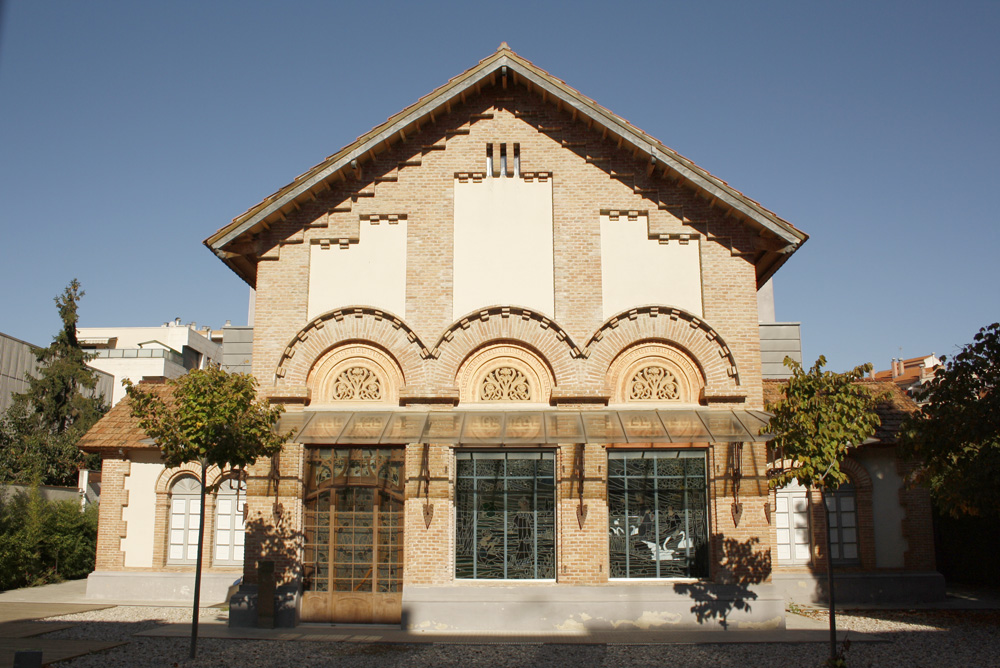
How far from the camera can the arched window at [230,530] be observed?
17516mm

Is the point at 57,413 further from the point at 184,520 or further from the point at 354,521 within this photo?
the point at 354,521

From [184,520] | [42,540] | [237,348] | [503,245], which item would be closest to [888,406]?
[503,245]

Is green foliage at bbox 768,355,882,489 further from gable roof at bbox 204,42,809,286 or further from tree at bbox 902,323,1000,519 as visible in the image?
gable roof at bbox 204,42,809,286

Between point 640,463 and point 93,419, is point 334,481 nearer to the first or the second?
point 640,463

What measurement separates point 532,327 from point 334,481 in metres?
4.60

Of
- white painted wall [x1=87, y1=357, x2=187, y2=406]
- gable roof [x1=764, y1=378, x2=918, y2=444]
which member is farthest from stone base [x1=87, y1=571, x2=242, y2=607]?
white painted wall [x1=87, y1=357, x2=187, y2=406]

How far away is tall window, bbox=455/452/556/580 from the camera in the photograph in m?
13.3

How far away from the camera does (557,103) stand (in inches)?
571

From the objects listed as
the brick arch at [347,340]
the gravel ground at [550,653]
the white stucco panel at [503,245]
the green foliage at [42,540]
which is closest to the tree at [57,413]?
the green foliage at [42,540]

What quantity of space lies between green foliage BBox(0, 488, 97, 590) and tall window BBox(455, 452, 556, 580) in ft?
42.3

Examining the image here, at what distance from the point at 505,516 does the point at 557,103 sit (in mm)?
7857

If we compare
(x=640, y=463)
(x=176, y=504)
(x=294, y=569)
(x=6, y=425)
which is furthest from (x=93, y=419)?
(x=640, y=463)

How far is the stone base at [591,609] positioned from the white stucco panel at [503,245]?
4.94 metres

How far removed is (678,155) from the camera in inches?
544
